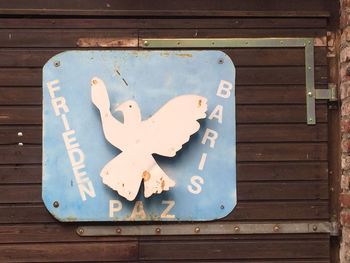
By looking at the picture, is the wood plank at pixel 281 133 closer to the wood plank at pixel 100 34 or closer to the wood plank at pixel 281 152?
the wood plank at pixel 281 152

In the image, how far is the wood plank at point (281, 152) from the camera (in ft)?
9.43

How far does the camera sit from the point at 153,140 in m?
2.78

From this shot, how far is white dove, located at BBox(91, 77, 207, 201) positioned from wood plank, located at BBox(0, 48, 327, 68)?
29 centimetres

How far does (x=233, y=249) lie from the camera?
2850 mm

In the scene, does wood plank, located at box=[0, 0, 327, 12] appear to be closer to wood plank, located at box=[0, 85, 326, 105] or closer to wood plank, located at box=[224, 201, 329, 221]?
wood plank, located at box=[0, 85, 326, 105]

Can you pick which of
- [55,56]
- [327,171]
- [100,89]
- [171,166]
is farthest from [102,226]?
[327,171]

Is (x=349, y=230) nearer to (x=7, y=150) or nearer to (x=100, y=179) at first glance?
(x=100, y=179)

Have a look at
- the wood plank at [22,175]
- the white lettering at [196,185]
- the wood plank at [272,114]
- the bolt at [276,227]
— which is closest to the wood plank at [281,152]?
the wood plank at [272,114]

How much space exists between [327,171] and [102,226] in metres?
1.15

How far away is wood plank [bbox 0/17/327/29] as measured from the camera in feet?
9.48

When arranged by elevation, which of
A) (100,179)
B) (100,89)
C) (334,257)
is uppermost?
(100,89)

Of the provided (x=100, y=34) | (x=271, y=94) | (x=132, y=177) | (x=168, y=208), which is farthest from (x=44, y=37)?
(x=271, y=94)

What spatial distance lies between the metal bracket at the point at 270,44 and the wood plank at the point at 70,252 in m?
1.01

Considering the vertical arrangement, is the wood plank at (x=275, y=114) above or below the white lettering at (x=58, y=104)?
below
